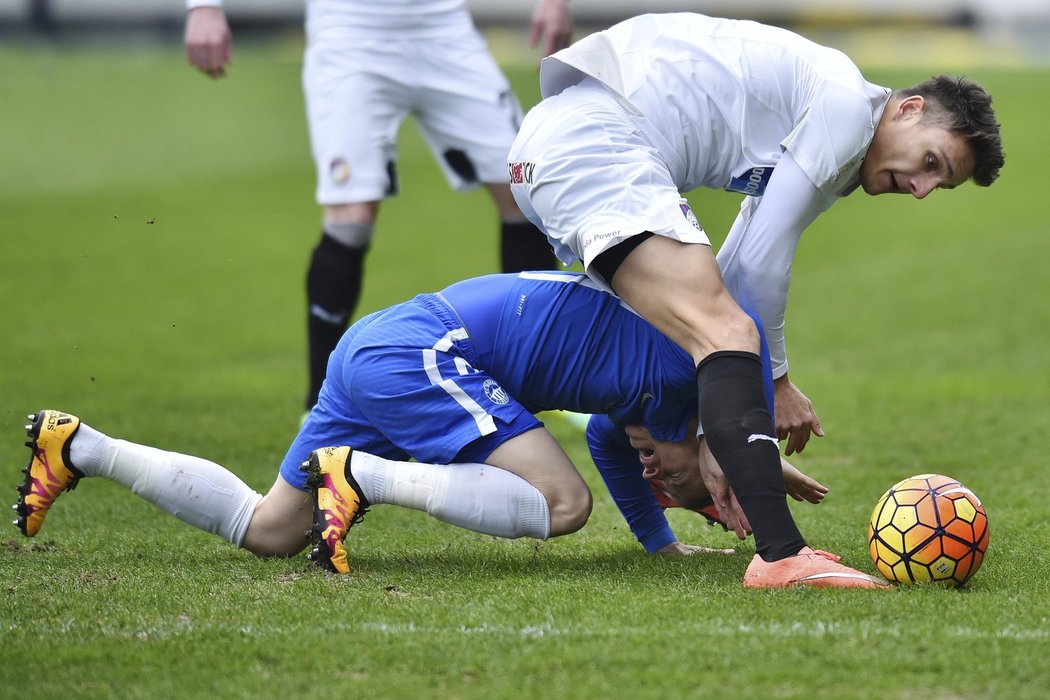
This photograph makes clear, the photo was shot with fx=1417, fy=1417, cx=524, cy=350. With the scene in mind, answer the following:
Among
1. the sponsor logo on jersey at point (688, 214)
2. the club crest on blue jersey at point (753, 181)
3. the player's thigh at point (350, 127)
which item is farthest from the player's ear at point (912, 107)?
the player's thigh at point (350, 127)

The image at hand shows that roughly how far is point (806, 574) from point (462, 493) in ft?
3.25

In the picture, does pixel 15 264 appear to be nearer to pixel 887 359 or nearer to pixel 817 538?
pixel 887 359

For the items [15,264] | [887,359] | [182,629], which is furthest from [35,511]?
[15,264]

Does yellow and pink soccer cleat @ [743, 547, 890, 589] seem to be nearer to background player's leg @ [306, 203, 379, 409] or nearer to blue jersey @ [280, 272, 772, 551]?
blue jersey @ [280, 272, 772, 551]

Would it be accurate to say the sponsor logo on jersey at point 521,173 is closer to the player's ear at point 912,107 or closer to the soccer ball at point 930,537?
the player's ear at point 912,107

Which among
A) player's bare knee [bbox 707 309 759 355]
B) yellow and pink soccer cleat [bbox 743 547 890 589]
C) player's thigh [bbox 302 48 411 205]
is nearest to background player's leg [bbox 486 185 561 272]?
player's thigh [bbox 302 48 411 205]

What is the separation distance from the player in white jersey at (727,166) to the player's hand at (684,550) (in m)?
0.38

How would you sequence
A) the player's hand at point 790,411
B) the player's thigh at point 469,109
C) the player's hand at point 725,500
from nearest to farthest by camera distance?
1. the player's hand at point 725,500
2. the player's hand at point 790,411
3. the player's thigh at point 469,109

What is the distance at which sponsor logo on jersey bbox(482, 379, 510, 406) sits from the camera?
13.5 feet

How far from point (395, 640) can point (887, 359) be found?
7.37 m

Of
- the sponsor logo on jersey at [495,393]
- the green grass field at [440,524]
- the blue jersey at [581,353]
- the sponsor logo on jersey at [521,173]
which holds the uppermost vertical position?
the sponsor logo on jersey at [521,173]

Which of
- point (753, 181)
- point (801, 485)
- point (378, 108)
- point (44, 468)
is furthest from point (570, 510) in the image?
point (378, 108)

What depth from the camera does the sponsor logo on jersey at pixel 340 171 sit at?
20.1ft

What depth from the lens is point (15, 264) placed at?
45.8ft
